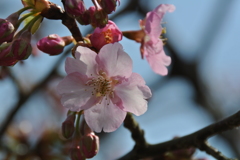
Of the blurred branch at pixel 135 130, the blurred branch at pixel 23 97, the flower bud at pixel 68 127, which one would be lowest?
the blurred branch at pixel 23 97

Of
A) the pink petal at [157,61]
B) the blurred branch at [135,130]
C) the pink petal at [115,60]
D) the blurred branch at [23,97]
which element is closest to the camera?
the pink petal at [115,60]

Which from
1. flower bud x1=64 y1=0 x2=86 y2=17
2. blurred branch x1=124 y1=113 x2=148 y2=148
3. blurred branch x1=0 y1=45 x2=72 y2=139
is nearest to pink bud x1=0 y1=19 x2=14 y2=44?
flower bud x1=64 y1=0 x2=86 y2=17

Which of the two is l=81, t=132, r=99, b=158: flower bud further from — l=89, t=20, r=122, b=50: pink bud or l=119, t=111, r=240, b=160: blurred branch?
l=89, t=20, r=122, b=50: pink bud

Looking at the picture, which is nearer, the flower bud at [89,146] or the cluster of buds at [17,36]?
the cluster of buds at [17,36]

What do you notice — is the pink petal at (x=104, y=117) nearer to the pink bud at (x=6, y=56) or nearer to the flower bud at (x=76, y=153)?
the flower bud at (x=76, y=153)

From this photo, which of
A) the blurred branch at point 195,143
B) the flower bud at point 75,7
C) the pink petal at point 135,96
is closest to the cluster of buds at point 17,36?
the flower bud at point 75,7

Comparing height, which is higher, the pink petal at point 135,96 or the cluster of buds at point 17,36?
the cluster of buds at point 17,36

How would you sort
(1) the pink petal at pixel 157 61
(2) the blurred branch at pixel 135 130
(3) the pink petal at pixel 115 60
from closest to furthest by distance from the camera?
(3) the pink petal at pixel 115 60, (2) the blurred branch at pixel 135 130, (1) the pink petal at pixel 157 61

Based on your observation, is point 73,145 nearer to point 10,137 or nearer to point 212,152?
point 212,152

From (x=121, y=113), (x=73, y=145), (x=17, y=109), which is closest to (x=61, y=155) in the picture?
(x=17, y=109)
